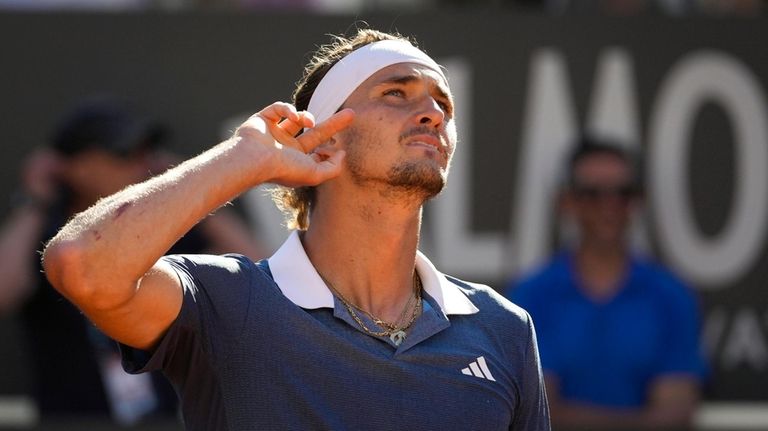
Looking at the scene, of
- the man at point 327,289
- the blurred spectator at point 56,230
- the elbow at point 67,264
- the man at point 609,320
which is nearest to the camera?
the elbow at point 67,264

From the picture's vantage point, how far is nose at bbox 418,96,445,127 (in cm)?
328

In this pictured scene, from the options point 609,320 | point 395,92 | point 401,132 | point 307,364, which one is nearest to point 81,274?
point 307,364

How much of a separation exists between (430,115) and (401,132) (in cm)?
8

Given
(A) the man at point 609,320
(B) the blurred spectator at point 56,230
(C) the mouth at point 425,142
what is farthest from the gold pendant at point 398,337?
(A) the man at point 609,320

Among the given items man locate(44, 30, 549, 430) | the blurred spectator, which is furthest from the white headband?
the blurred spectator

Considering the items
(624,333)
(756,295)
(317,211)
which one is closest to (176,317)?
(317,211)

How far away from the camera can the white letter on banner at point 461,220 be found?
5.97 meters

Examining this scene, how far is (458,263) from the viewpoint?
19.6 ft

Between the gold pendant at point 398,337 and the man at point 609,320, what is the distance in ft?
7.99

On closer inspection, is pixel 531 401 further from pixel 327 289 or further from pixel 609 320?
pixel 609 320

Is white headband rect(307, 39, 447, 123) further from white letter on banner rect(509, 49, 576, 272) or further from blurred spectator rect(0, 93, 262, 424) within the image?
white letter on banner rect(509, 49, 576, 272)

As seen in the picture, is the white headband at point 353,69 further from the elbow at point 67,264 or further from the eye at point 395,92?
the elbow at point 67,264

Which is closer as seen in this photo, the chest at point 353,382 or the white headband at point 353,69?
the chest at point 353,382

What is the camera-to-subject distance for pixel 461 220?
6.01m
